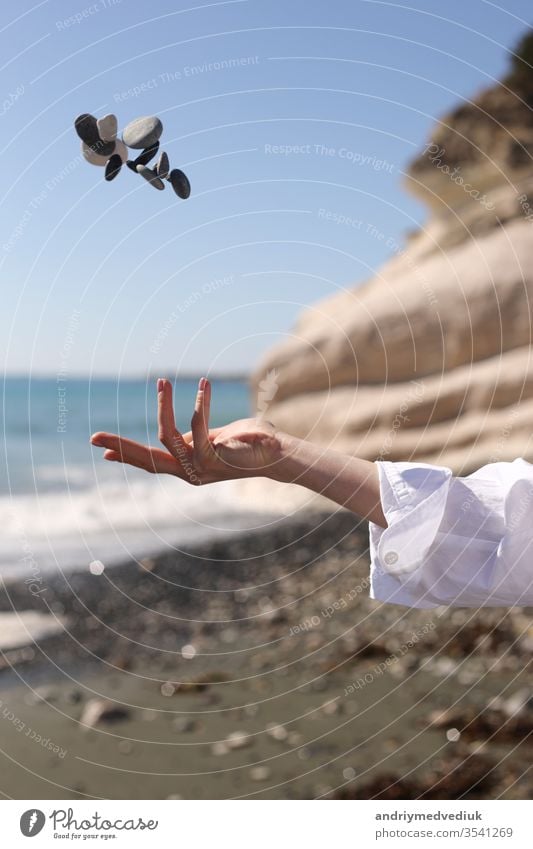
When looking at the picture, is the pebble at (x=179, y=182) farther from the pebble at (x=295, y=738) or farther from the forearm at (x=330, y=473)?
the pebble at (x=295, y=738)

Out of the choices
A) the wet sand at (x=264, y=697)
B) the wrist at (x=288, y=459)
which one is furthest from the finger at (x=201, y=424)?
the wet sand at (x=264, y=697)

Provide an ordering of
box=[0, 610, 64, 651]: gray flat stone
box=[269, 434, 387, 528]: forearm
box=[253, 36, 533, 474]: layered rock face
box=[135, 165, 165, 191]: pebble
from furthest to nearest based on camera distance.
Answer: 1. box=[253, 36, 533, 474]: layered rock face
2. box=[0, 610, 64, 651]: gray flat stone
3. box=[135, 165, 165, 191]: pebble
4. box=[269, 434, 387, 528]: forearm

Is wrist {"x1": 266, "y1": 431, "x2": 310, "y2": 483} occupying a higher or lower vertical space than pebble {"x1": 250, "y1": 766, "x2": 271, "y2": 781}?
higher

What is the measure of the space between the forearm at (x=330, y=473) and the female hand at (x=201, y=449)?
0.02 meters

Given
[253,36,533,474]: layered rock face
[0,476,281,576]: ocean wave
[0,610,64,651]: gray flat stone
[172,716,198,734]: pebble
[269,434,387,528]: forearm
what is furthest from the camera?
[253,36,533,474]: layered rock face

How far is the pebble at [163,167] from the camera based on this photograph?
151 centimetres

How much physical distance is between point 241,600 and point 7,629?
113 centimetres

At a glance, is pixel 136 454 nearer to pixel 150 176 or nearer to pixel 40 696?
pixel 150 176

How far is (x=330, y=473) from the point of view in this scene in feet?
3.99

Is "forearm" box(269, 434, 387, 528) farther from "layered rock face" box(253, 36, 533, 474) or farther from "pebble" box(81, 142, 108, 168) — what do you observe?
"layered rock face" box(253, 36, 533, 474)

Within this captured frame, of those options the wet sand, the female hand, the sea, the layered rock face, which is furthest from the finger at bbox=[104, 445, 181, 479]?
the layered rock face

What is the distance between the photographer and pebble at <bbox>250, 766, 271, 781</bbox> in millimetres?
2483

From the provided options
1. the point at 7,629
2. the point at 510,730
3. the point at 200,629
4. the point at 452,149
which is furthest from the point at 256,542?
the point at 452,149

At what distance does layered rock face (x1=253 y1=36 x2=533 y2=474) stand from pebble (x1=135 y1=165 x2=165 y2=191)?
511 cm
